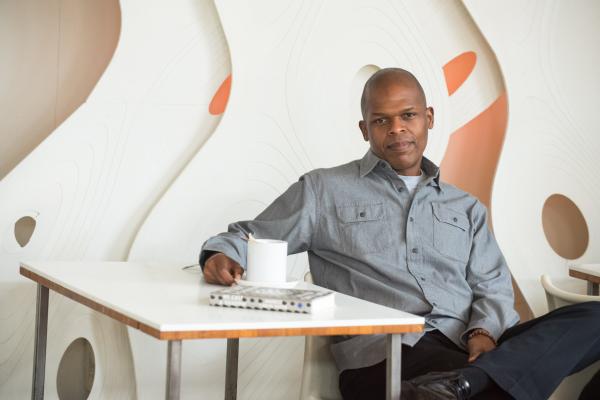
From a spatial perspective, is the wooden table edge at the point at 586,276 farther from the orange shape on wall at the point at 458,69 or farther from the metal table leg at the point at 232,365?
the metal table leg at the point at 232,365

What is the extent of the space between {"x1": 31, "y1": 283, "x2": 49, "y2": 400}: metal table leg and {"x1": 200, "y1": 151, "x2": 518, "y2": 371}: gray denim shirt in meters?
0.56

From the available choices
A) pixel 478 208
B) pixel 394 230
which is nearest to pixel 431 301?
Answer: pixel 394 230

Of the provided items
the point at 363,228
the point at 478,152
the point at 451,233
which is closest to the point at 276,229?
the point at 363,228

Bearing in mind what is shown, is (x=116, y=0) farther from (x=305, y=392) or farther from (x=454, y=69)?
(x=305, y=392)

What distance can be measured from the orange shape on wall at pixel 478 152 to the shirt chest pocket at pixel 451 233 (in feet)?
2.58

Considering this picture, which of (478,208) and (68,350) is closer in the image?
(478,208)

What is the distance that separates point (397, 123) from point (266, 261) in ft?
2.21

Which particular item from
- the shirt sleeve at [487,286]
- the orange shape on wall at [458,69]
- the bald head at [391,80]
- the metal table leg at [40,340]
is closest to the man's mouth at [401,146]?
the bald head at [391,80]

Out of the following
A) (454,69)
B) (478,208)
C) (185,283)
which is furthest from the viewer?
(454,69)

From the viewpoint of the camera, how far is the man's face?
83.7 inches

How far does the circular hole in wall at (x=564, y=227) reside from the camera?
2.93 meters

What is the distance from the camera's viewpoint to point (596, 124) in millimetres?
2947

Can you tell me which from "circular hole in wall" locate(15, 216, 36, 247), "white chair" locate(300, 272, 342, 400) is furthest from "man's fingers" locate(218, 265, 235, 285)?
"circular hole in wall" locate(15, 216, 36, 247)

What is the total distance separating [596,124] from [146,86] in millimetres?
1630
